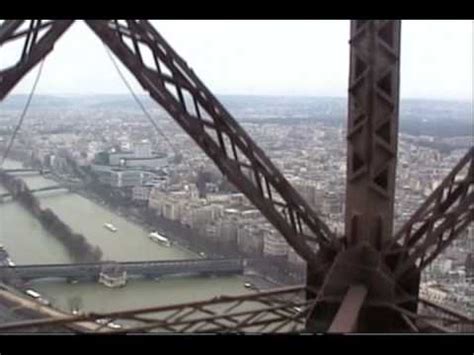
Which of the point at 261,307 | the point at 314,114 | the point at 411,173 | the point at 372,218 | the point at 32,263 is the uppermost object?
the point at 314,114

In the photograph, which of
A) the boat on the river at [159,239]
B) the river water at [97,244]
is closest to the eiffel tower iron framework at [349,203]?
the river water at [97,244]

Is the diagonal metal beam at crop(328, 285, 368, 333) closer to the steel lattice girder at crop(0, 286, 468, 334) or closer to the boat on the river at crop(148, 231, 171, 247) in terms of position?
the steel lattice girder at crop(0, 286, 468, 334)

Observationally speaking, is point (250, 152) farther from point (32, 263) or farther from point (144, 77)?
point (32, 263)

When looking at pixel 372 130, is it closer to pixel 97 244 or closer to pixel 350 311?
pixel 350 311

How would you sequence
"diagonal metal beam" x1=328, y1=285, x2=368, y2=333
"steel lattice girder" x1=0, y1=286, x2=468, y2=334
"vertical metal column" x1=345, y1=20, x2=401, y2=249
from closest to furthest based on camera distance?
"diagonal metal beam" x1=328, y1=285, x2=368, y2=333 → "steel lattice girder" x1=0, y1=286, x2=468, y2=334 → "vertical metal column" x1=345, y1=20, x2=401, y2=249

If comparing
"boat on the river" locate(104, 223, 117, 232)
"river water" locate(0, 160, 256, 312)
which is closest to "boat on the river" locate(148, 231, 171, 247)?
"river water" locate(0, 160, 256, 312)
